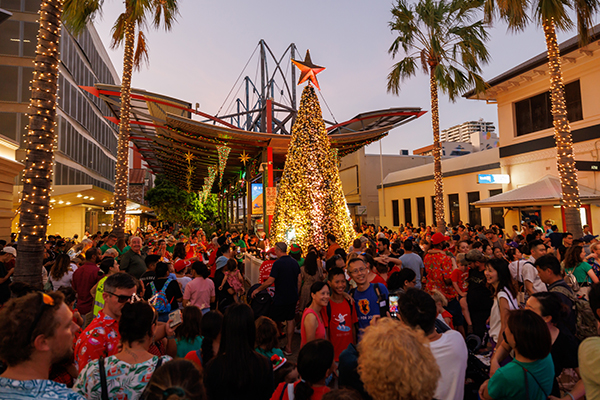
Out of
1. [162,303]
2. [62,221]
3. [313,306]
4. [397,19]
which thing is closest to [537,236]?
[313,306]

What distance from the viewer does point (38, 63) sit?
18.0 feet

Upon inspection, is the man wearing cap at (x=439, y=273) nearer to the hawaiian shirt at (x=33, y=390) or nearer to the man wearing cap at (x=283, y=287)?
the man wearing cap at (x=283, y=287)

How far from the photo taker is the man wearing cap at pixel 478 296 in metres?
4.99

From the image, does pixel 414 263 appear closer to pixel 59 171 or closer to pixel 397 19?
pixel 397 19

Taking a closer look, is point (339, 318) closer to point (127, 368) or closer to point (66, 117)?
point (127, 368)

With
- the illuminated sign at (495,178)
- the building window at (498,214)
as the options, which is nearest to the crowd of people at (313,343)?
the illuminated sign at (495,178)

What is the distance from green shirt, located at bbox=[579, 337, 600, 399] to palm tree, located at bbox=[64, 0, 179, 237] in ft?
37.4

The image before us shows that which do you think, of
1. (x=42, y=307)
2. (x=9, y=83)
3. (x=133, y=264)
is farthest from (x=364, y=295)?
(x=9, y=83)

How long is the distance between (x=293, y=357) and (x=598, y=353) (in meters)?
4.61

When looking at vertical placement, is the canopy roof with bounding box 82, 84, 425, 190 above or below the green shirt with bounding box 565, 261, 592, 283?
above

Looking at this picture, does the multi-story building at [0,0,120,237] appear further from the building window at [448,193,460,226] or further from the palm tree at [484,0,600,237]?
the building window at [448,193,460,226]

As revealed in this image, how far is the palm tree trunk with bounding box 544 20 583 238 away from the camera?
10.3 meters

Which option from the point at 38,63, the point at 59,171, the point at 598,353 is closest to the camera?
the point at 598,353

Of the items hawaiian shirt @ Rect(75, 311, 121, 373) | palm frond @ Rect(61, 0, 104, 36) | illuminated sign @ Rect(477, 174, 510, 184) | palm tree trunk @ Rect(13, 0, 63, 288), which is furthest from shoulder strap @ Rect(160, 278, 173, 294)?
illuminated sign @ Rect(477, 174, 510, 184)
